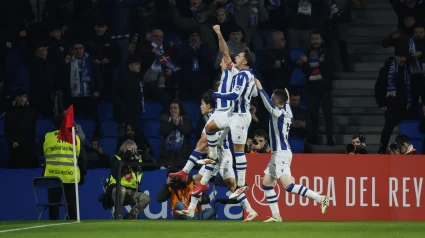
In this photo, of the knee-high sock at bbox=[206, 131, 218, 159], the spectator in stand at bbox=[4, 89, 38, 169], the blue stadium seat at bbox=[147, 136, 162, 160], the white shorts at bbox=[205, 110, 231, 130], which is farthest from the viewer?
the blue stadium seat at bbox=[147, 136, 162, 160]

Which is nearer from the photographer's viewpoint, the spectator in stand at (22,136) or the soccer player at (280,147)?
the soccer player at (280,147)

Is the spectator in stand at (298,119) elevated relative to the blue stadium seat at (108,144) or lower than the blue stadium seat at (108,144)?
elevated

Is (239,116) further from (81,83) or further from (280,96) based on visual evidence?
(81,83)

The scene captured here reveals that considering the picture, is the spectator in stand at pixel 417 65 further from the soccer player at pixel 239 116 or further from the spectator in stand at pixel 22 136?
→ the spectator in stand at pixel 22 136

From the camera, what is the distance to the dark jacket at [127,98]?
2470cm

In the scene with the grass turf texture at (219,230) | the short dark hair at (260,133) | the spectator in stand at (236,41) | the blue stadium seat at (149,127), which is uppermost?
the spectator in stand at (236,41)

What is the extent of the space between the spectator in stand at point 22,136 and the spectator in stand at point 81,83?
1553 mm

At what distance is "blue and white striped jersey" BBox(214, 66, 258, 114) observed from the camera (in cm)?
1803

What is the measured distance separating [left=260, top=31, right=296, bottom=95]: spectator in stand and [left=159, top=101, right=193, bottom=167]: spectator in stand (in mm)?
2201

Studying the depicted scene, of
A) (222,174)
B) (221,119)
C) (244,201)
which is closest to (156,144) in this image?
(222,174)

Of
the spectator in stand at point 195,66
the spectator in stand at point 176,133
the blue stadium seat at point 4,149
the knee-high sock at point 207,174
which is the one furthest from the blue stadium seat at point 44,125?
the knee-high sock at point 207,174

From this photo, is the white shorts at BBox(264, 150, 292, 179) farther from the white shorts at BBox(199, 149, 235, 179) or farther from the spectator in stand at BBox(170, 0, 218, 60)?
the spectator in stand at BBox(170, 0, 218, 60)

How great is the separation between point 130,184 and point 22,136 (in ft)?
11.0

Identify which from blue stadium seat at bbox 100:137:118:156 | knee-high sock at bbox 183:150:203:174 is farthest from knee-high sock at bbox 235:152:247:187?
blue stadium seat at bbox 100:137:118:156
